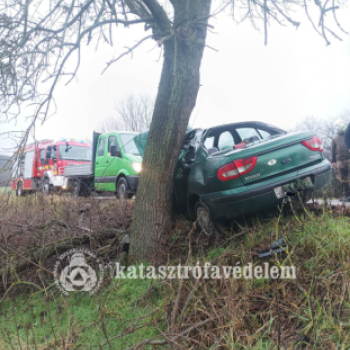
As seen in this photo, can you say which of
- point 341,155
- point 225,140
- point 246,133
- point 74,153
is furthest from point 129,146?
point 74,153

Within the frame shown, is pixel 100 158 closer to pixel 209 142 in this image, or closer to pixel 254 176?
pixel 209 142

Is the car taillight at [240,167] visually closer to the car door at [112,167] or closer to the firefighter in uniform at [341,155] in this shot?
the firefighter in uniform at [341,155]

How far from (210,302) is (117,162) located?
5.75 meters

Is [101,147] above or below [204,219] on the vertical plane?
above

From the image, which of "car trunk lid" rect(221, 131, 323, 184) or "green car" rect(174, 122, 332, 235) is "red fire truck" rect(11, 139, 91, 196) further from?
"car trunk lid" rect(221, 131, 323, 184)

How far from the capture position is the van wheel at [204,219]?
4316mm

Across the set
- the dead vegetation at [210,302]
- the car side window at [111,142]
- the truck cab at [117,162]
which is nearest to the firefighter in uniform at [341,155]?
the dead vegetation at [210,302]

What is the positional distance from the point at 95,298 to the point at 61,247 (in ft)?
3.75

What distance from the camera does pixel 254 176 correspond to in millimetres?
3879

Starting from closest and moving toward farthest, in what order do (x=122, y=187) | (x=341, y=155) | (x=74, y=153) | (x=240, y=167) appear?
(x=240, y=167) < (x=341, y=155) < (x=122, y=187) < (x=74, y=153)

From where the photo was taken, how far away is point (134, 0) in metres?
4.58

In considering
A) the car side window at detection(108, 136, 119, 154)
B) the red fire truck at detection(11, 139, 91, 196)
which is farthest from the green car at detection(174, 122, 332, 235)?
the red fire truck at detection(11, 139, 91, 196)

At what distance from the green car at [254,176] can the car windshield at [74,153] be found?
9440 millimetres

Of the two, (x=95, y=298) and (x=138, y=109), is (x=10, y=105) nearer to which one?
(x=95, y=298)
